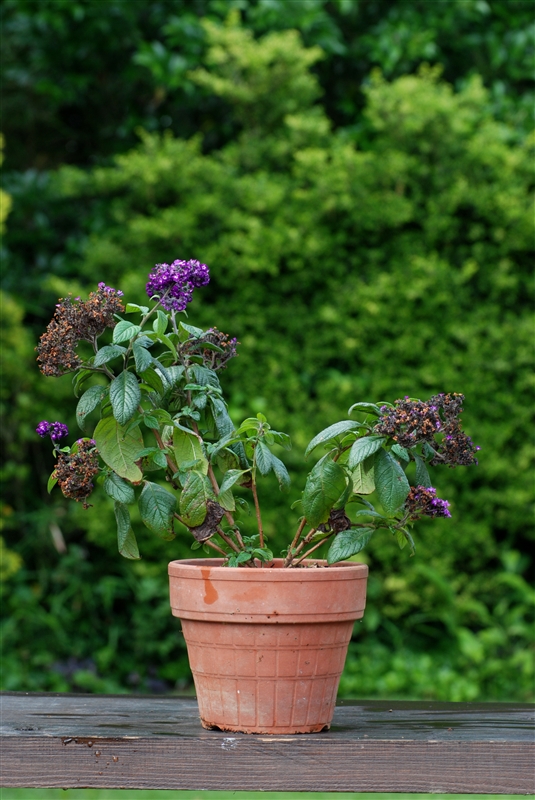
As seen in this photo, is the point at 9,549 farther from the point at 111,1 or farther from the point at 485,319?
the point at 111,1

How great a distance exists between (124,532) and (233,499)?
20cm

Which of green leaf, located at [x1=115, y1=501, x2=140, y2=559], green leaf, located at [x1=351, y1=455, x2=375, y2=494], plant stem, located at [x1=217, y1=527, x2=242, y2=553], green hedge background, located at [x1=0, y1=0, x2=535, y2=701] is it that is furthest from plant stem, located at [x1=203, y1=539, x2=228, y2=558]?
green hedge background, located at [x1=0, y1=0, x2=535, y2=701]

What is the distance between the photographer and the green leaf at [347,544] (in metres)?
1.39

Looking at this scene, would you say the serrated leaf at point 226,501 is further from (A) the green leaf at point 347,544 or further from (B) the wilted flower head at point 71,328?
(B) the wilted flower head at point 71,328

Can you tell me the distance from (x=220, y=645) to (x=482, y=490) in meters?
2.78

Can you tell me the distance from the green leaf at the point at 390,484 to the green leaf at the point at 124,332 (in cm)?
44

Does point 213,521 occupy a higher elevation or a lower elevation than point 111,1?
lower

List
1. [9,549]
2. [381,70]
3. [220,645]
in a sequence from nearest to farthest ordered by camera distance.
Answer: [220,645], [9,549], [381,70]

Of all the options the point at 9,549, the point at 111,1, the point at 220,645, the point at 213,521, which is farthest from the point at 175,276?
the point at 111,1

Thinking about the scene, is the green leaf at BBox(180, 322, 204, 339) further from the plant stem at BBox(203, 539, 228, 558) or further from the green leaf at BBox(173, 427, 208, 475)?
the plant stem at BBox(203, 539, 228, 558)

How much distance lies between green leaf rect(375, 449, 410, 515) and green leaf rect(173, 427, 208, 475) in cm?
30

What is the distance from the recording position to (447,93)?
403 centimetres

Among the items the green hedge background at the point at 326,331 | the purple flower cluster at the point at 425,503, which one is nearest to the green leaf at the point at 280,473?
the purple flower cluster at the point at 425,503

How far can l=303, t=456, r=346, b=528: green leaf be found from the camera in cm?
140
